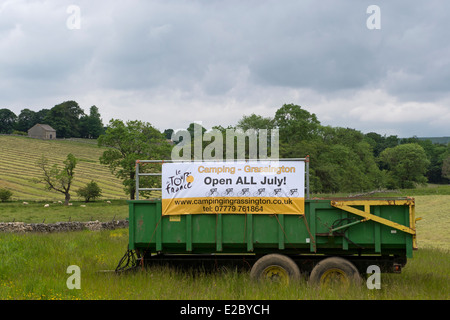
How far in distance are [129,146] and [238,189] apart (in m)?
Result: 49.8

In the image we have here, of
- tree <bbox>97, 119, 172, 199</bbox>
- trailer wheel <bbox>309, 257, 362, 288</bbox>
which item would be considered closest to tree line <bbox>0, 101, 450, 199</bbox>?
tree <bbox>97, 119, 172, 199</bbox>

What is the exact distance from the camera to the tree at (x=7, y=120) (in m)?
160

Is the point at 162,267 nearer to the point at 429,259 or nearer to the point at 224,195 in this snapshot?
the point at 224,195

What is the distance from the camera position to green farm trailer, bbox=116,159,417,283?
9883 mm

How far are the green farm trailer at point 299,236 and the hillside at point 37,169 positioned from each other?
172 feet

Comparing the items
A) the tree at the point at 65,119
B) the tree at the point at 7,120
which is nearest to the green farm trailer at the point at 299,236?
the tree at the point at 65,119

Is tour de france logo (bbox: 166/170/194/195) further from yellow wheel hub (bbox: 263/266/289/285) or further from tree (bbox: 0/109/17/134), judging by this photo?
tree (bbox: 0/109/17/134)

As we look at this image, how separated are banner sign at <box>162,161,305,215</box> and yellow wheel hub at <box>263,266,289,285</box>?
1.30 meters

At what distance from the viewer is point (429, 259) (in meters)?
15.0

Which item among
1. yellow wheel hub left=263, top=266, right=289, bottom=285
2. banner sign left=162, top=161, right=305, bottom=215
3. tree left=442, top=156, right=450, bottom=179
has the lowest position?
yellow wheel hub left=263, top=266, right=289, bottom=285

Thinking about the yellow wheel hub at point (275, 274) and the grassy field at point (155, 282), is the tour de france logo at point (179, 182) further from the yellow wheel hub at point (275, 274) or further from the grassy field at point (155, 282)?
the yellow wheel hub at point (275, 274)

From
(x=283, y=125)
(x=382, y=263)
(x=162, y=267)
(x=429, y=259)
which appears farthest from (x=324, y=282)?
(x=283, y=125)
